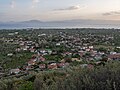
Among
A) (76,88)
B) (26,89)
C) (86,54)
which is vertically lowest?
(86,54)

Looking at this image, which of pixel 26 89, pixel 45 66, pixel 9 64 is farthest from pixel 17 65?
pixel 26 89

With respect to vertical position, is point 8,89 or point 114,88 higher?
point 114,88

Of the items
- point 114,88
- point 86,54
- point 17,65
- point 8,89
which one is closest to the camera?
point 114,88

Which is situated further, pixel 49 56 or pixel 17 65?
pixel 49 56

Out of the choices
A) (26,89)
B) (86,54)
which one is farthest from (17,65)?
(26,89)

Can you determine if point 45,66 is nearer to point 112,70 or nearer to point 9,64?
point 9,64

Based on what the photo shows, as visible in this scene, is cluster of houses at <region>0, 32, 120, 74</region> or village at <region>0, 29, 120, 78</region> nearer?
village at <region>0, 29, 120, 78</region>

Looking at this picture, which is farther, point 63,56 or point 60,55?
point 60,55

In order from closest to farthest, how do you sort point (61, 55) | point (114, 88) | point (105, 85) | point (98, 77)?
1. point (114, 88)
2. point (105, 85)
3. point (98, 77)
4. point (61, 55)

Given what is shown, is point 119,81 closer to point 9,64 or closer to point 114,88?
point 114,88

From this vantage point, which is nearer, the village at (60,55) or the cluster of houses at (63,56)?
the village at (60,55)
